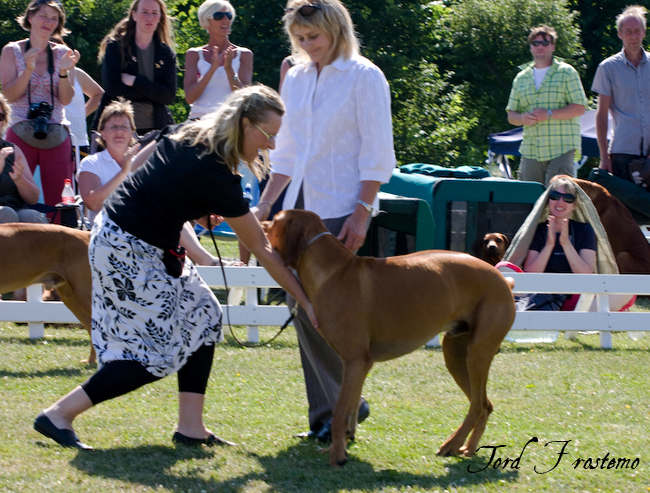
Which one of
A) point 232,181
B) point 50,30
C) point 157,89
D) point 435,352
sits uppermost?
point 50,30

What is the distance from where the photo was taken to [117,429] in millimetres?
4465

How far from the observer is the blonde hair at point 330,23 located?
159 inches

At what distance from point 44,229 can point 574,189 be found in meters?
4.35

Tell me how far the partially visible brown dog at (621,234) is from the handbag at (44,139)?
4848 mm

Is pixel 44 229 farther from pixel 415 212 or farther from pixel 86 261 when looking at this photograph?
pixel 415 212

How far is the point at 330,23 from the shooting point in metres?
4.09

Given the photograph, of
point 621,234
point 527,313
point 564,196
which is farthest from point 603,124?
point 527,313

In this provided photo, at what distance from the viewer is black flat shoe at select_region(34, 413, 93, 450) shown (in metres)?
4.05

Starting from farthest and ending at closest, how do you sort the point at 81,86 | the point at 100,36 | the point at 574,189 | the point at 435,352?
the point at 100,36 → the point at 81,86 → the point at 574,189 → the point at 435,352

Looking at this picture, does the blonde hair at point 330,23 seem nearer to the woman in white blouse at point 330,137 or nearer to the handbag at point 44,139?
the woman in white blouse at point 330,137

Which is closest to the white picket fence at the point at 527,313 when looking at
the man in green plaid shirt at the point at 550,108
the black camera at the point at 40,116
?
the black camera at the point at 40,116

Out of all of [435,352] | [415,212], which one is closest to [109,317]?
[435,352]

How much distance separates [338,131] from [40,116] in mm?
4225

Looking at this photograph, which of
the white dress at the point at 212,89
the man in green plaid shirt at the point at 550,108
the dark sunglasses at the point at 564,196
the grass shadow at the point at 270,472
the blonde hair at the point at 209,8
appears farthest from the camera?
the man in green plaid shirt at the point at 550,108
